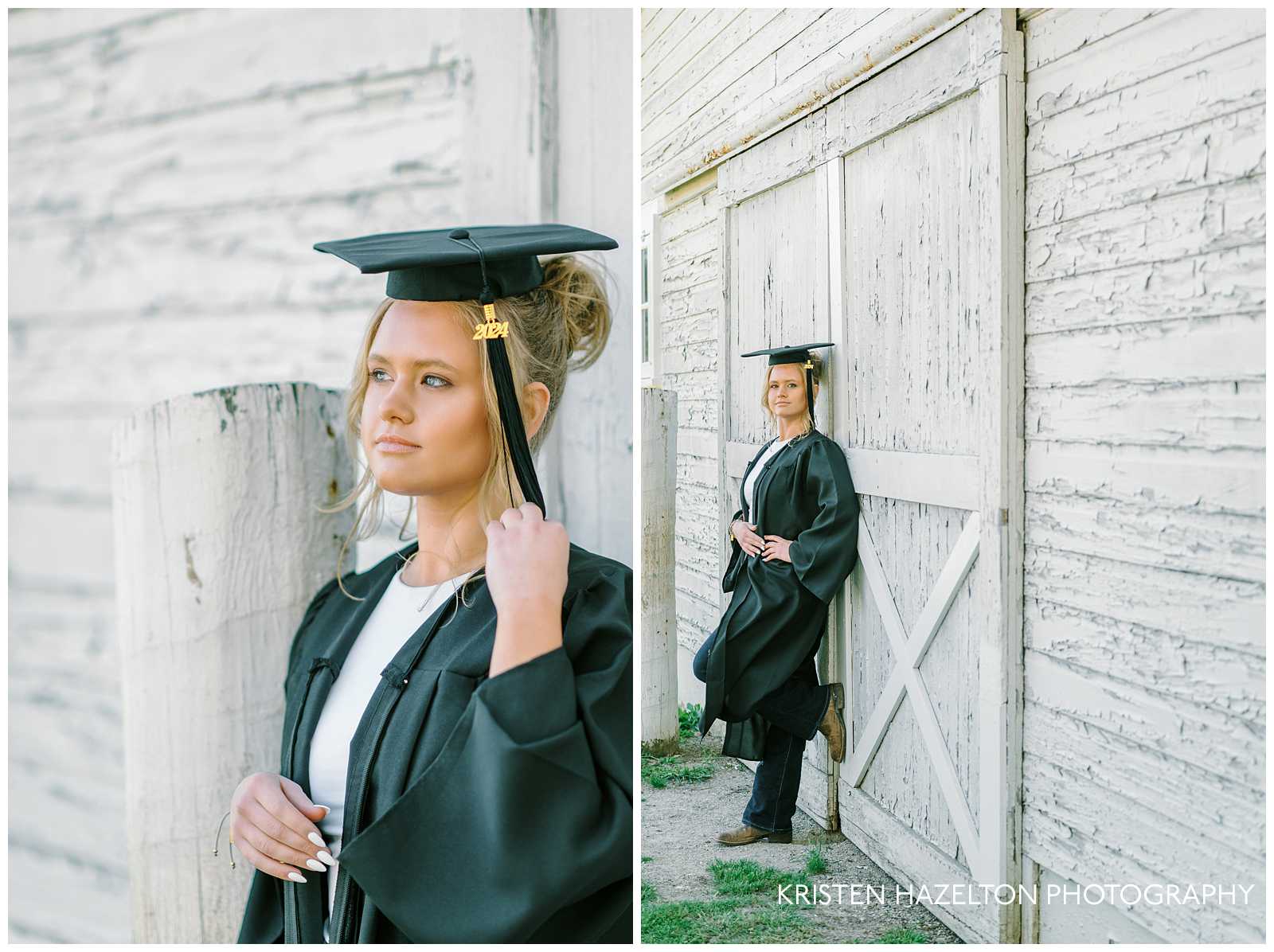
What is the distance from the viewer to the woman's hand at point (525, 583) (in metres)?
1.34

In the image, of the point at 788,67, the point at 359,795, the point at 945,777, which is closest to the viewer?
the point at 359,795

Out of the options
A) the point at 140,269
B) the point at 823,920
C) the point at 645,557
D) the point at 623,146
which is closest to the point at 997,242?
the point at 623,146

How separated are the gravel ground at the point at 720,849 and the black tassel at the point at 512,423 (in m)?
0.56

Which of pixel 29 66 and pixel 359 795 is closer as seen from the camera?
pixel 359 795

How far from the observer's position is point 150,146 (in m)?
1.68

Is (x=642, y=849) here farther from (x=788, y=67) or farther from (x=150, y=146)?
(x=150, y=146)

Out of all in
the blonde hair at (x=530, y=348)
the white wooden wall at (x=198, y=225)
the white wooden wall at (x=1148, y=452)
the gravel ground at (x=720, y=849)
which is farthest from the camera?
the gravel ground at (x=720, y=849)

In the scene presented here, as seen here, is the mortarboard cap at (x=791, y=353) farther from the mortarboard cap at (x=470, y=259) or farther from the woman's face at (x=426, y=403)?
the woman's face at (x=426, y=403)

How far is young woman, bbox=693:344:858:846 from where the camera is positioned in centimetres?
161

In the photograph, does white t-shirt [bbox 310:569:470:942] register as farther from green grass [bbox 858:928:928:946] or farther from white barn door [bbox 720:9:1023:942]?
green grass [bbox 858:928:928:946]

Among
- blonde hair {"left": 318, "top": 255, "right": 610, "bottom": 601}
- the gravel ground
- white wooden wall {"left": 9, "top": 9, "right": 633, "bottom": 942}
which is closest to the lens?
blonde hair {"left": 318, "top": 255, "right": 610, "bottom": 601}

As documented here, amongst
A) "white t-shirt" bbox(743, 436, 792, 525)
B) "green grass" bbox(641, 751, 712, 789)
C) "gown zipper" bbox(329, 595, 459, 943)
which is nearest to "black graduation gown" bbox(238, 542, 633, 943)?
"gown zipper" bbox(329, 595, 459, 943)

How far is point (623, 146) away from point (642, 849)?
1.20 meters

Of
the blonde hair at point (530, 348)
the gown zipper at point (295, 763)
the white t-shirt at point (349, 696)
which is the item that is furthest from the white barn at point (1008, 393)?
the gown zipper at point (295, 763)
